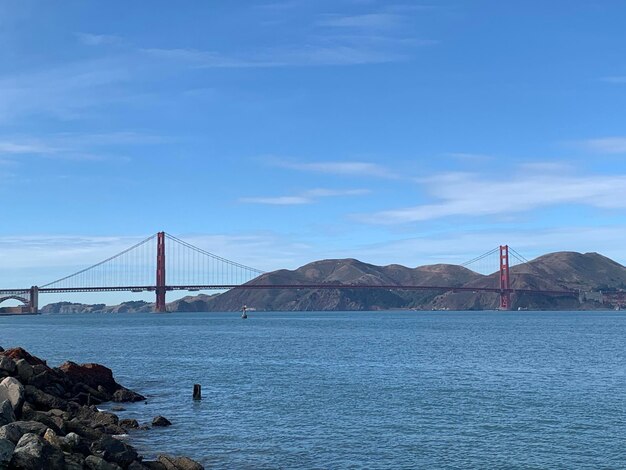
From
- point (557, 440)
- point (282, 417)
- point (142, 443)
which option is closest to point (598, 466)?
point (557, 440)

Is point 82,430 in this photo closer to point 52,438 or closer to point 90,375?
point 52,438

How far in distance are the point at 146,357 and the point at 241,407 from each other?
92.4 feet

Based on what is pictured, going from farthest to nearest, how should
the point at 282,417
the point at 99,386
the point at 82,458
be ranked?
the point at 99,386, the point at 282,417, the point at 82,458

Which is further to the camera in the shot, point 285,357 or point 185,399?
point 285,357

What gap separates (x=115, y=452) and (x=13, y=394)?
5.50 meters

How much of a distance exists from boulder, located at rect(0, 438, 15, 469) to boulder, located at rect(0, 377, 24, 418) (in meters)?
5.65

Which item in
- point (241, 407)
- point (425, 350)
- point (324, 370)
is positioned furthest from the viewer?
point (425, 350)

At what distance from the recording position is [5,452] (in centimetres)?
1670

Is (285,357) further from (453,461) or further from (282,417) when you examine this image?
(453,461)

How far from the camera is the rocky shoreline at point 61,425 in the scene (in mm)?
17281

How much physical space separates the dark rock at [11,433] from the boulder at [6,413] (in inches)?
83.7

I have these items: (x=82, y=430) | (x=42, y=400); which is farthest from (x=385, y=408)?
(x=42, y=400)

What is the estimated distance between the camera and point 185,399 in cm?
3416

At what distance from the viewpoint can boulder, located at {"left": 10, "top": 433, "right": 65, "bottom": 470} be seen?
1681cm
